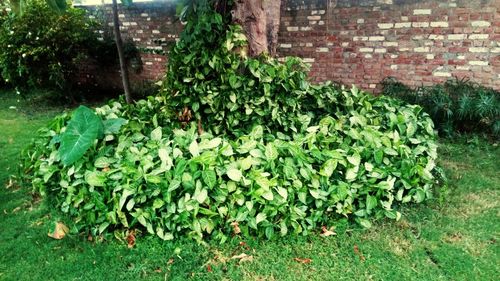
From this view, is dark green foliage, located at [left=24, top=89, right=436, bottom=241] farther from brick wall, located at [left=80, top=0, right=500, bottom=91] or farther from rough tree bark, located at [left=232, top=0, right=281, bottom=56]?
brick wall, located at [left=80, top=0, right=500, bottom=91]

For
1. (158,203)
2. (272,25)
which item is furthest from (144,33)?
(158,203)

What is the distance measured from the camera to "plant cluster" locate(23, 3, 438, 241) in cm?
278

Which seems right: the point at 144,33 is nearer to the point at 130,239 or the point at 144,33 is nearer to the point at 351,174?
the point at 130,239

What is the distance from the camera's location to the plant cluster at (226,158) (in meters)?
2.78

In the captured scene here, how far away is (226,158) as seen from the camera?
2.94 meters

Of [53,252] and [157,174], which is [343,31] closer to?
[157,174]

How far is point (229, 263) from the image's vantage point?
2664 millimetres

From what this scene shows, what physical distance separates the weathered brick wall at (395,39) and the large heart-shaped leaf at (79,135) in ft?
12.7

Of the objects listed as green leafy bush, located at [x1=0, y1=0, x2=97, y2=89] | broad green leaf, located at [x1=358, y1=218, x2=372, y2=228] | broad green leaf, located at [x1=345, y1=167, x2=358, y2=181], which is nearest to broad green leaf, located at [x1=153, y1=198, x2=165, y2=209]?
broad green leaf, located at [x1=345, y1=167, x2=358, y2=181]

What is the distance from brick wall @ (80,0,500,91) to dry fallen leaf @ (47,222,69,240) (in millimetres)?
4358

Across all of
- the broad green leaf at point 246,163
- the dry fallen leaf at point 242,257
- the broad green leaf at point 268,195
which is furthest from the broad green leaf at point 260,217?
the broad green leaf at point 246,163

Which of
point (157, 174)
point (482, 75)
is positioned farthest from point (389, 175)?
point (482, 75)

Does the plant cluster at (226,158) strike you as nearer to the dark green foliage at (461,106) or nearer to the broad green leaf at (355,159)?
the broad green leaf at (355,159)

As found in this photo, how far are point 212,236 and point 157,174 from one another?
1.97 ft
